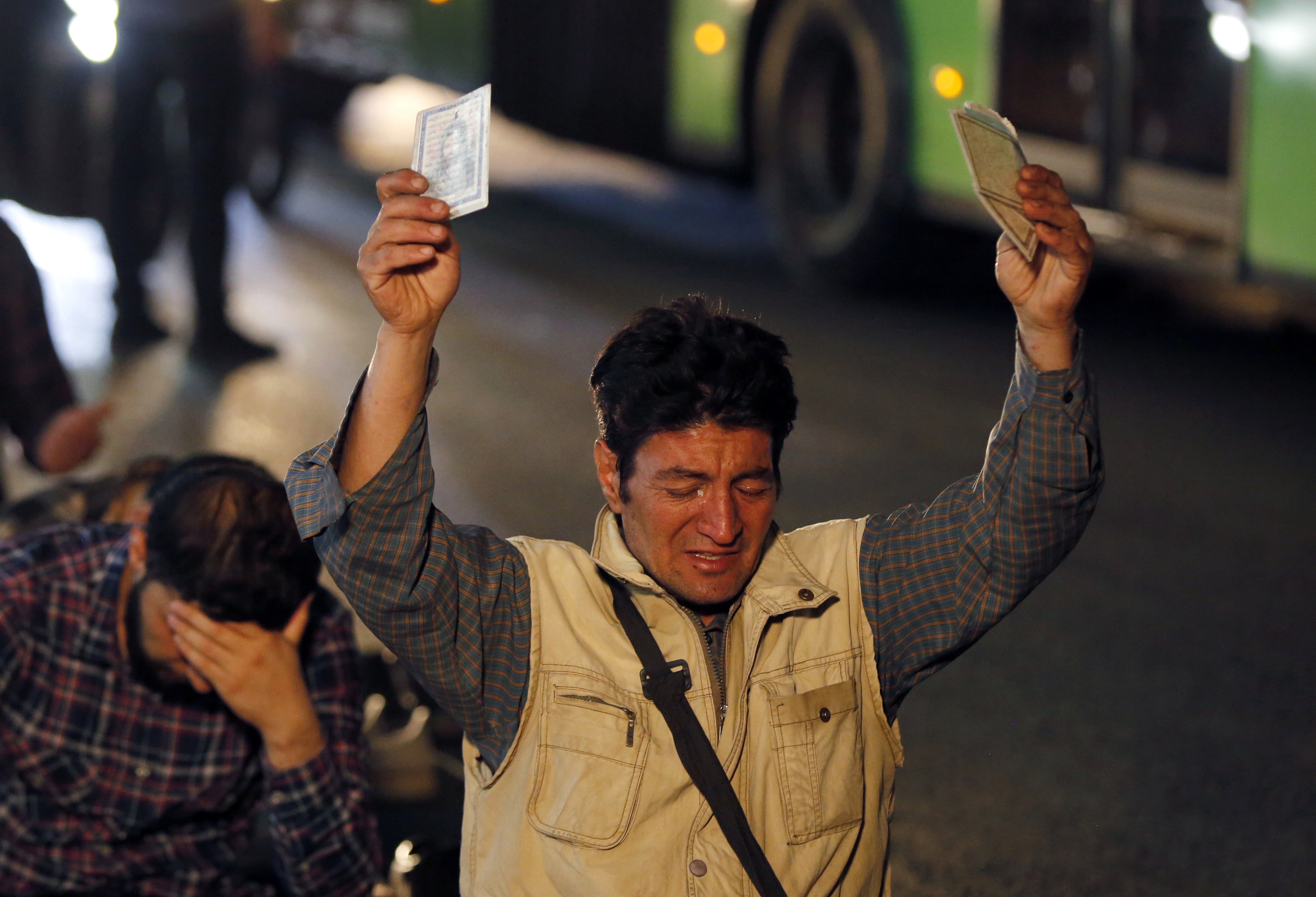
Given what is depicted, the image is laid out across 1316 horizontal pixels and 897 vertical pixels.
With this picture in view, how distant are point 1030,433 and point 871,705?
42 centimetres

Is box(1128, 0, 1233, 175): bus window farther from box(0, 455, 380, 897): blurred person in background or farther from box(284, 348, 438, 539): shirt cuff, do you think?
box(284, 348, 438, 539): shirt cuff

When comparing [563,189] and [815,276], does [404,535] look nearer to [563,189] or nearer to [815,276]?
[815,276]

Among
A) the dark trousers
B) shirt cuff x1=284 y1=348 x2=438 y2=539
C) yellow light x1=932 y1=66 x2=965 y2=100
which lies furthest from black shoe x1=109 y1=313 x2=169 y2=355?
shirt cuff x1=284 y1=348 x2=438 y2=539

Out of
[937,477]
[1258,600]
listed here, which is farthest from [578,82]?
[1258,600]

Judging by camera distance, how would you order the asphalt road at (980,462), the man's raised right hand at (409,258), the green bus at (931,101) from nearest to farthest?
the man's raised right hand at (409,258) → the asphalt road at (980,462) → the green bus at (931,101)

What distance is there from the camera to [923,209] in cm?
794

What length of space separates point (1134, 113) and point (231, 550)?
15.8 ft

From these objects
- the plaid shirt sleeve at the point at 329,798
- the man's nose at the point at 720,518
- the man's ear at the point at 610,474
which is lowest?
the plaid shirt sleeve at the point at 329,798

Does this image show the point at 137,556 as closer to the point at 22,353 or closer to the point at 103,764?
the point at 103,764

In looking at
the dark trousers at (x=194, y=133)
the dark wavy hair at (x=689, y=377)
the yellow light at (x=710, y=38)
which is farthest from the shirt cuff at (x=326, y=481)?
the yellow light at (x=710, y=38)

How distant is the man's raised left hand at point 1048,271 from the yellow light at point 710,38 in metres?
7.00

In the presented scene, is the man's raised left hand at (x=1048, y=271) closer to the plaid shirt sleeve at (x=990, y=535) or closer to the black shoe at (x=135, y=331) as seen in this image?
the plaid shirt sleeve at (x=990, y=535)

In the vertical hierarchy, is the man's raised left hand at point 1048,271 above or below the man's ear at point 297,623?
above

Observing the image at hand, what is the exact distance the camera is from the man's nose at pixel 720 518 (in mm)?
2223
